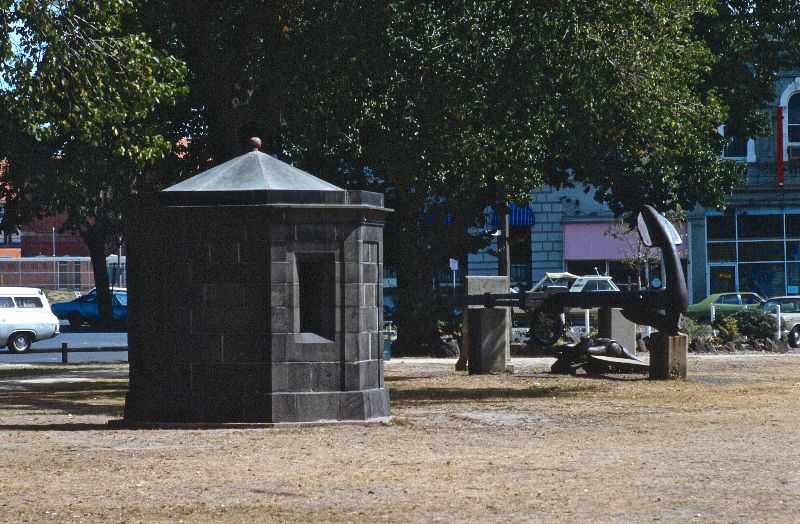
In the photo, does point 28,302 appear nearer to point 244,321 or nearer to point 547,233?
point 547,233

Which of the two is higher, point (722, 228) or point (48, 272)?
point (722, 228)

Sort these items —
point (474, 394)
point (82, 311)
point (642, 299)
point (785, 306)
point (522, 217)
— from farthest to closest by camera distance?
1. point (82, 311)
2. point (522, 217)
3. point (785, 306)
4. point (642, 299)
5. point (474, 394)

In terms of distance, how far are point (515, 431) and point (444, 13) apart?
8.52 metres

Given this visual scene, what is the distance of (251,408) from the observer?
1436 centimetres

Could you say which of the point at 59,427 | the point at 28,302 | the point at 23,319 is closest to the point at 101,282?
the point at 28,302

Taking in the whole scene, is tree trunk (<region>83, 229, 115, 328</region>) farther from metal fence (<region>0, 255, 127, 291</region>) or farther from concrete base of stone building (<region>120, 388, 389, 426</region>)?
concrete base of stone building (<region>120, 388, 389, 426</region>)

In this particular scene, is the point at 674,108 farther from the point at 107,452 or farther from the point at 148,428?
the point at 107,452

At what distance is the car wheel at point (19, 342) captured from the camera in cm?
3800

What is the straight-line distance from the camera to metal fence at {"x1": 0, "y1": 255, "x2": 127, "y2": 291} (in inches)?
2901

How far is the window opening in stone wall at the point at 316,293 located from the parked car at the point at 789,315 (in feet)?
73.5

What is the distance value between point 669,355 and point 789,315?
16352 mm

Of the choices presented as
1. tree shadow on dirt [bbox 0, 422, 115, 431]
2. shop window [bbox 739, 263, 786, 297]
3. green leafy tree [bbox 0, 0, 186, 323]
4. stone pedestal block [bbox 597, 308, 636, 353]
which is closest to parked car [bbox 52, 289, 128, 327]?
shop window [bbox 739, 263, 786, 297]

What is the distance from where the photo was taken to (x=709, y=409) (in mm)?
16641

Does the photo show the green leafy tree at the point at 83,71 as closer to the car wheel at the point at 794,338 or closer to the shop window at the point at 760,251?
the car wheel at the point at 794,338
